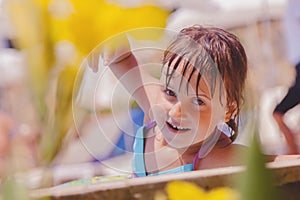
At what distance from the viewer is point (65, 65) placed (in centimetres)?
28

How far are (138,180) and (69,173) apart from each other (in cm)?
24

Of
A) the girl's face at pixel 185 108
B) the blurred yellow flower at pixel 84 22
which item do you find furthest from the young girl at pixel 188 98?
the blurred yellow flower at pixel 84 22

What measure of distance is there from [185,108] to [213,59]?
0.12 m

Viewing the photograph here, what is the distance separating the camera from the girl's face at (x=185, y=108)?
1.59 feet

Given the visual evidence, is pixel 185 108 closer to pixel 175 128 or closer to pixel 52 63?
pixel 175 128

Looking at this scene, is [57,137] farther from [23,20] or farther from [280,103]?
[280,103]

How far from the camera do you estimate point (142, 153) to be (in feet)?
1.93

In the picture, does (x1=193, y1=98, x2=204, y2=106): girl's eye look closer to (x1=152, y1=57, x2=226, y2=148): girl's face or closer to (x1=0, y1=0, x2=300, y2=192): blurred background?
(x1=152, y1=57, x2=226, y2=148): girl's face

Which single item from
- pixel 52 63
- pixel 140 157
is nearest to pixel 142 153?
pixel 140 157

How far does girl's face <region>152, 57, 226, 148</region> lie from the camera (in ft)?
1.59

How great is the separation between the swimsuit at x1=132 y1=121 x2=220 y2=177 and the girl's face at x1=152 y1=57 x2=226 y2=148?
0.02 m

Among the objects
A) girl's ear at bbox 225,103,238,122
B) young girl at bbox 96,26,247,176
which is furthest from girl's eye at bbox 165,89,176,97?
girl's ear at bbox 225,103,238,122

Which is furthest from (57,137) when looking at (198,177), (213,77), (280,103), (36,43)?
(280,103)

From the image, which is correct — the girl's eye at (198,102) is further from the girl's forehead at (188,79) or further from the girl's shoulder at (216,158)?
the girl's shoulder at (216,158)
